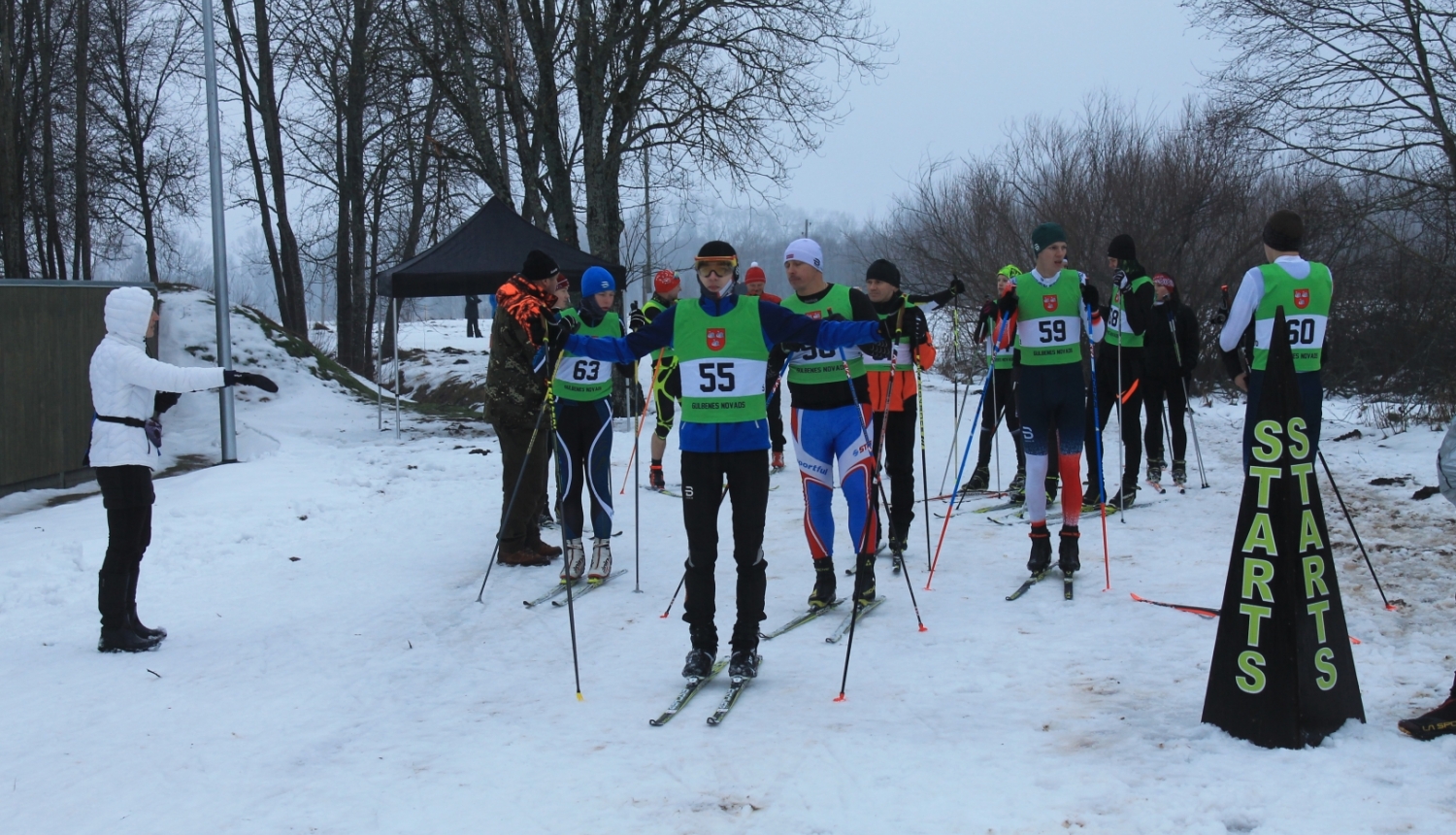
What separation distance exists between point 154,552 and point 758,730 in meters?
5.42

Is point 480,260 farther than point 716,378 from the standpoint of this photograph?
Yes

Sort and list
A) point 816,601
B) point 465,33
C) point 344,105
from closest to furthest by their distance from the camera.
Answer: point 816,601 → point 465,33 → point 344,105

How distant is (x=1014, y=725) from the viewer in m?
4.27

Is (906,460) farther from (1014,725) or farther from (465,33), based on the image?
(465,33)

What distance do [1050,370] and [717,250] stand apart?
265cm

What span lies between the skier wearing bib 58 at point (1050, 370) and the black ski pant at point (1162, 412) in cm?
319

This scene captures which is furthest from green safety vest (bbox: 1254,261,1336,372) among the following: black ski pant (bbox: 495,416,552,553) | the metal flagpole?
the metal flagpole

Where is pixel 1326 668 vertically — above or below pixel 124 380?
below

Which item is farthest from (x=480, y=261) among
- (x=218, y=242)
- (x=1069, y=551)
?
(x=1069, y=551)

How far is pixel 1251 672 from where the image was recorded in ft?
12.8

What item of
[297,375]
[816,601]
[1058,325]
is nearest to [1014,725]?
[816,601]

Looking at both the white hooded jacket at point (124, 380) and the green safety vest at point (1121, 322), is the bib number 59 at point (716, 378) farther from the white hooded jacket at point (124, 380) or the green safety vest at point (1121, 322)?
the green safety vest at point (1121, 322)

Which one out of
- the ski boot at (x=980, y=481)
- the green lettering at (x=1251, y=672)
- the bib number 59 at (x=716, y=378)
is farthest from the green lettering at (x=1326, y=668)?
the ski boot at (x=980, y=481)

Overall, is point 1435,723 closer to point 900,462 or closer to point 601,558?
point 900,462
